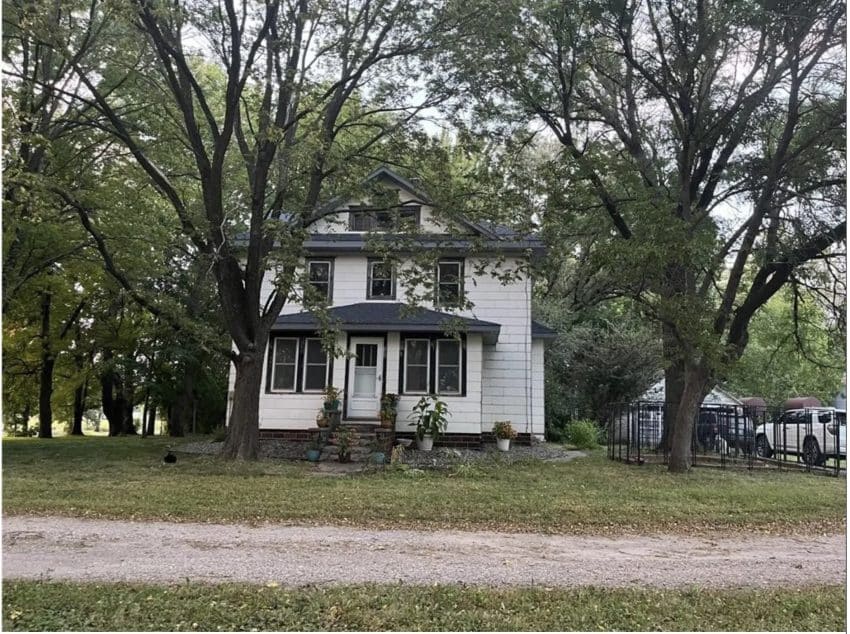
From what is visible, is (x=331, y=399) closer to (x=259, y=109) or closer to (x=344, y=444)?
(x=344, y=444)

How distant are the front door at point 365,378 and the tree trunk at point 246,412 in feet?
12.3

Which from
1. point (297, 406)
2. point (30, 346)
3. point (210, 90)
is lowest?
point (297, 406)

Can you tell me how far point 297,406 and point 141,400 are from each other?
1331 cm

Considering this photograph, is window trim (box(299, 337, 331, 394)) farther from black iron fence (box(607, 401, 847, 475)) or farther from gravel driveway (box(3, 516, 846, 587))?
gravel driveway (box(3, 516, 846, 587))

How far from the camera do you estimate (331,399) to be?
15.7 m

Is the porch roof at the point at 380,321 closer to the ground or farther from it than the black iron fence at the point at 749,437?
farther from it

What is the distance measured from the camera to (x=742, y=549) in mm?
6367

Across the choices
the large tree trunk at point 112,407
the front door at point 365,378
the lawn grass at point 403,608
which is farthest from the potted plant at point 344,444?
the large tree trunk at point 112,407

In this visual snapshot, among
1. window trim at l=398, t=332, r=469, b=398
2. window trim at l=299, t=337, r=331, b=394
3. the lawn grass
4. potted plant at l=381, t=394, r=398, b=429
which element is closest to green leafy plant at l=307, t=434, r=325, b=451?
potted plant at l=381, t=394, r=398, b=429

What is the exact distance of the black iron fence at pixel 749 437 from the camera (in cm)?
1395

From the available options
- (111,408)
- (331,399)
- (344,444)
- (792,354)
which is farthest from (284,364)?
(111,408)

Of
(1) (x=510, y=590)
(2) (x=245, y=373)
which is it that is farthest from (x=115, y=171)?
(1) (x=510, y=590)

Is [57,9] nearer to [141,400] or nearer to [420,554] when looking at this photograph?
[420,554]

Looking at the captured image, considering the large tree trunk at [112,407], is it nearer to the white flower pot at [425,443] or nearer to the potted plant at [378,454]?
the white flower pot at [425,443]
